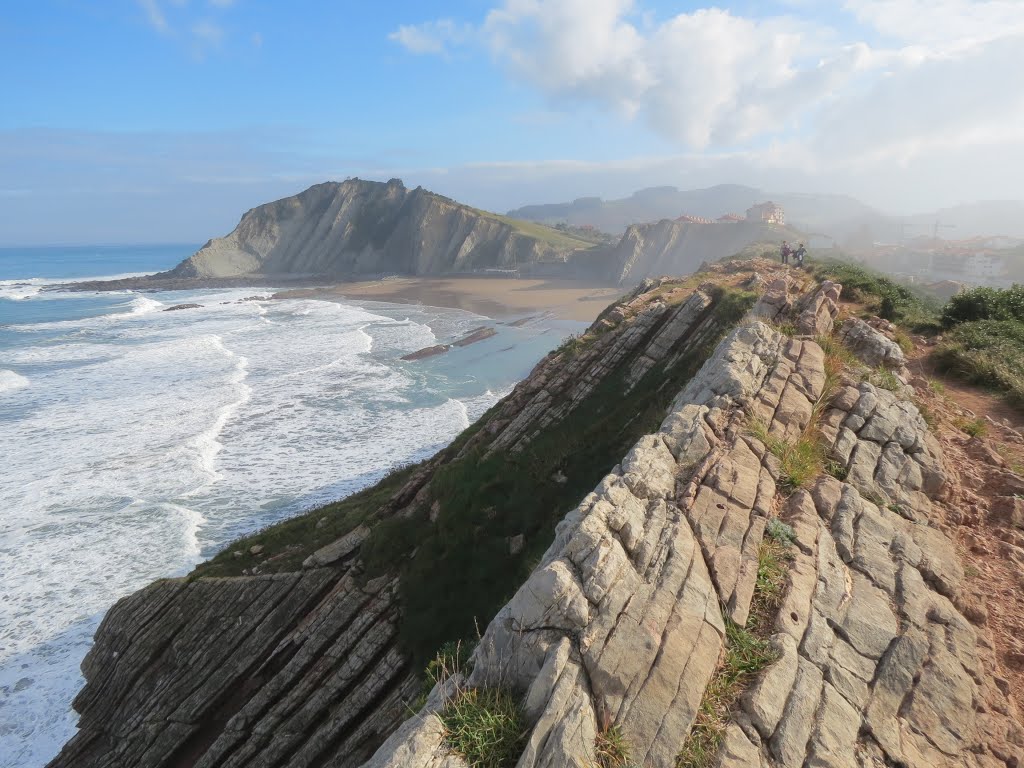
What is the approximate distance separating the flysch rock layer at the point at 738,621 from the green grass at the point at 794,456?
168 millimetres

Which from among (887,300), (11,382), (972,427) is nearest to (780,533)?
(972,427)

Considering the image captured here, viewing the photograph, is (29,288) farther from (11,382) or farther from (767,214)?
(767,214)

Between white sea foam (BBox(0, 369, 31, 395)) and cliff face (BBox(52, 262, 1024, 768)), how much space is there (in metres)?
31.1

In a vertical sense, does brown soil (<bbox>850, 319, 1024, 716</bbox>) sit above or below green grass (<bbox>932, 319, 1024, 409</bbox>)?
below

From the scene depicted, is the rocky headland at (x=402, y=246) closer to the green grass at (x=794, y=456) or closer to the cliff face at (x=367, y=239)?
the cliff face at (x=367, y=239)

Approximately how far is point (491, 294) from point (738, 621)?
7170cm

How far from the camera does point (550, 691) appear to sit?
439 centimetres

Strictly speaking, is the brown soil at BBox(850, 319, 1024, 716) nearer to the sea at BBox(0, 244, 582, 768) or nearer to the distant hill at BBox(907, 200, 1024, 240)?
the sea at BBox(0, 244, 582, 768)

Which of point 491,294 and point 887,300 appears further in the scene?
point 491,294

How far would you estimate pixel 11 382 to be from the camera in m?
35.5

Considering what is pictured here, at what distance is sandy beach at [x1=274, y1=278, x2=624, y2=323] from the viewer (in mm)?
63062

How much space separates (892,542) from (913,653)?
1548 mm

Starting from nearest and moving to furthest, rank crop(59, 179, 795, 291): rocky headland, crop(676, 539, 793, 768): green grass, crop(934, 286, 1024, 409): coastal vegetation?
crop(676, 539, 793, 768): green grass < crop(934, 286, 1024, 409): coastal vegetation < crop(59, 179, 795, 291): rocky headland

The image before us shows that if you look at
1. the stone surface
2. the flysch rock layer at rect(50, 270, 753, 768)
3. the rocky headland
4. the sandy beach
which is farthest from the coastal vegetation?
the rocky headland
